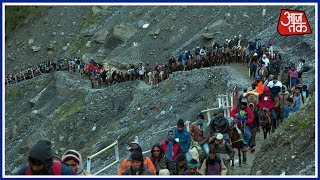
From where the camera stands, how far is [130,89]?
40562 millimetres

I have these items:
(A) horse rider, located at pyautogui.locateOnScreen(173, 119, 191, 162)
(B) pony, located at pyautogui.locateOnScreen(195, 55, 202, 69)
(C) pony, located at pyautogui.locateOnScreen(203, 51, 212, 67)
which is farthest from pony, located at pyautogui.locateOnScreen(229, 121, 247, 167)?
(B) pony, located at pyautogui.locateOnScreen(195, 55, 202, 69)

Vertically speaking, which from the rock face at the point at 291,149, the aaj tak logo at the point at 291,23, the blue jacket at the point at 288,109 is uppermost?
the aaj tak logo at the point at 291,23

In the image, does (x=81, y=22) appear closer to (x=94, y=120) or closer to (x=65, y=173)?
(x=94, y=120)

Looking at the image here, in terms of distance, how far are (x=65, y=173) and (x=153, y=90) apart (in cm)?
2953

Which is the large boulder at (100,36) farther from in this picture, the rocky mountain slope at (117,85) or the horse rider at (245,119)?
the horse rider at (245,119)

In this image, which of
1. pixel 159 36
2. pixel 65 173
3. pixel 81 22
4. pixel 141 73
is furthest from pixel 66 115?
pixel 65 173

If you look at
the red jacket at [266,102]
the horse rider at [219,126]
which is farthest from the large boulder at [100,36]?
the horse rider at [219,126]

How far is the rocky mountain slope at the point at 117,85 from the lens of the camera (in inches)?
1270

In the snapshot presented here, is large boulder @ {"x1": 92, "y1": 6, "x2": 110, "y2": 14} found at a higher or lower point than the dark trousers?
higher

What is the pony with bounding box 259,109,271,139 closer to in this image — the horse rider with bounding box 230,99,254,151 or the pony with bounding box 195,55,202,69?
the horse rider with bounding box 230,99,254,151

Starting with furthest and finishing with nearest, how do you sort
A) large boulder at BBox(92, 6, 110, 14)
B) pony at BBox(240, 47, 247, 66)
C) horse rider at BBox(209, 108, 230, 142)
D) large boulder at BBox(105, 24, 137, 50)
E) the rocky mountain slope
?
large boulder at BBox(92, 6, 110, 14), large boulder at BBox(105, 24, 137, 50), pony at BBox(240, 47, 247, 66), the rocky mountain slope, horse rider at BBox(209, 108, 230, 142)

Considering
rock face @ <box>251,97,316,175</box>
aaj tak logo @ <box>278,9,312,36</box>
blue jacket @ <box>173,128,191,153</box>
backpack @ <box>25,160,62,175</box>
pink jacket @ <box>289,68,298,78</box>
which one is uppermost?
aaj tak logo @ <box>278,9,312,36</box>

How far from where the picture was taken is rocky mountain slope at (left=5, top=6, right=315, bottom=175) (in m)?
→ 32.2

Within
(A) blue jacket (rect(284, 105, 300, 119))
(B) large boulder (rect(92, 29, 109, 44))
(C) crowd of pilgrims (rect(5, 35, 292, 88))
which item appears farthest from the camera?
(B) large boulder (rect(92, 29, 109, 44))
